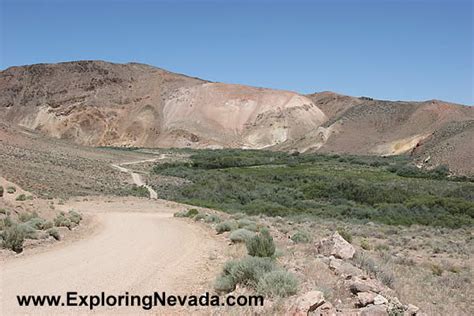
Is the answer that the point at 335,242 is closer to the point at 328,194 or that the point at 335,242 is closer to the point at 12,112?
the point at 328,194

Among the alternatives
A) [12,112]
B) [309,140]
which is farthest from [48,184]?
[12,112]

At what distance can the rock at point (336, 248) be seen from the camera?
12305mm

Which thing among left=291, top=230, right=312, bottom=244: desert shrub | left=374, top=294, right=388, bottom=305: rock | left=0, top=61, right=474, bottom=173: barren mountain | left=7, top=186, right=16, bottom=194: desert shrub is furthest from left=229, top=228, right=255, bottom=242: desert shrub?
left=0, top=61, right=474, bottom=173: barren mountain

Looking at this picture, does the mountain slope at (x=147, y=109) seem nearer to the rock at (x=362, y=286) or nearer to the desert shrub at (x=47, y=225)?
the desert shrub at (x=47, y=225)

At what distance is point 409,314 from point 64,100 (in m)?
144

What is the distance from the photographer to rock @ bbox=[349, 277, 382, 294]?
29.0ft

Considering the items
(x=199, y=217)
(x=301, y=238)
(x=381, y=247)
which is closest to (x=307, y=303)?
(x=301, y=238)

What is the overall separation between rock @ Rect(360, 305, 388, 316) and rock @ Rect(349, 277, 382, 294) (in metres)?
1.11

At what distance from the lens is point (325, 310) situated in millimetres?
7332

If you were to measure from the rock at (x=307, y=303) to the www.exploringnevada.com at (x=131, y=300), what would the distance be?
2.53ft

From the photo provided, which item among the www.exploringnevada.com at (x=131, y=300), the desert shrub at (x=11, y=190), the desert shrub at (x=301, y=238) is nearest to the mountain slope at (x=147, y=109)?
the desert shrub at (x=11, y=190)

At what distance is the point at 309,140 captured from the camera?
118 meters

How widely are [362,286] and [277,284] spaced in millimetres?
1630

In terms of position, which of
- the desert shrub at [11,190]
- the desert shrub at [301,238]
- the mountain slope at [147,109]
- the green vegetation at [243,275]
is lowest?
the desert shrub at [11,190]
